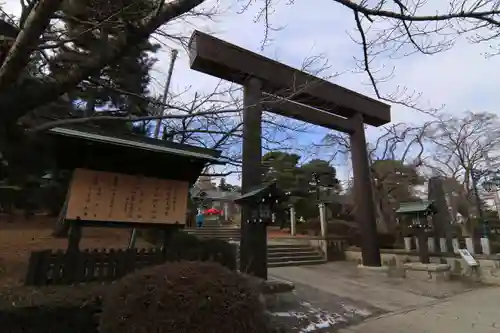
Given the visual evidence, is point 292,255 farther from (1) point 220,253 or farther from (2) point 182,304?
(2) point 182,304

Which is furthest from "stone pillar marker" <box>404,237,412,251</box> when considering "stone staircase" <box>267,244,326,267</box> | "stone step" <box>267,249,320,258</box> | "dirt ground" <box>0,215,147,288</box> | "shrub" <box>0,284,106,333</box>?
"shrub" <box>0,284,106,333</box>

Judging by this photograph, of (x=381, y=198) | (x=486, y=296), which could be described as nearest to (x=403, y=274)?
(x=486, y=296)

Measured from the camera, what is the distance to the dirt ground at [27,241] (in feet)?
19.7

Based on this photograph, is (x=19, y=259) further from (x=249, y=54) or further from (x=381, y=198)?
(x=381, y=198)

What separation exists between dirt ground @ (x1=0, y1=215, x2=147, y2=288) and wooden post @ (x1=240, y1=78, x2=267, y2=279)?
4218mm

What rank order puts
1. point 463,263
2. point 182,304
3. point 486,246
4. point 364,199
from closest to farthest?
point 182,304, point 463,263, point 486,246, point 364,199

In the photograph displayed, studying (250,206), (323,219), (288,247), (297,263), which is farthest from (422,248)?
(250,206)

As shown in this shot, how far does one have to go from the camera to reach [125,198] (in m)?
5.34

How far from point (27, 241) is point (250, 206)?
273 inches

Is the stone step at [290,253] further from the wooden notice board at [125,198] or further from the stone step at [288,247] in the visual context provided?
the wooden notice board at [125,198]

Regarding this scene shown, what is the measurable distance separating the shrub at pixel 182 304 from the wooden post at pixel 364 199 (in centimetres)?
921

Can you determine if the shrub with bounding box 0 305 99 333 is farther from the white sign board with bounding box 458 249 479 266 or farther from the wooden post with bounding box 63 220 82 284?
the white sign board with bounding box 458 249 479 266

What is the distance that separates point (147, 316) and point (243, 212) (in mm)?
4509

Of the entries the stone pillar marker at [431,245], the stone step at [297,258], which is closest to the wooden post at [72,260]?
the stone step at [297,258]
